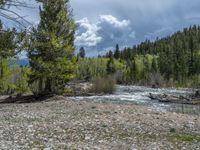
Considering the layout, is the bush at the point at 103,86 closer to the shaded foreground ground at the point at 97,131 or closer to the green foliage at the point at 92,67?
the shaded foreground ground at the point at 97,131

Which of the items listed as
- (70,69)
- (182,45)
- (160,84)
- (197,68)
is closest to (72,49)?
(70,69)

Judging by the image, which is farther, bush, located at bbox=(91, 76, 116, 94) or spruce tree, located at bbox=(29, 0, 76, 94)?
bush, located at bbox=(91, 76, 116, 94)

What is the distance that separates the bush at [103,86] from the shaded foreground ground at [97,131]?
26.8 meters

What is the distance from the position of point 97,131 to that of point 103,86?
3363 cm

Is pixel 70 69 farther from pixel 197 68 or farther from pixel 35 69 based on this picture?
pixel 197 68

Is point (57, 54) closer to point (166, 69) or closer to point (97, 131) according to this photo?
point (97, 131)

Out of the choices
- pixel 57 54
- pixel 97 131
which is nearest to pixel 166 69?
pixel 57 54

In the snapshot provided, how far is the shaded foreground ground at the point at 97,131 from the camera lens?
15.2m

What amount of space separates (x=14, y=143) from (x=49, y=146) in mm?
1393

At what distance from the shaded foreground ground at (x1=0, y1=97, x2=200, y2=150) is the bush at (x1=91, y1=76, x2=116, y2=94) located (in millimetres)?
26833

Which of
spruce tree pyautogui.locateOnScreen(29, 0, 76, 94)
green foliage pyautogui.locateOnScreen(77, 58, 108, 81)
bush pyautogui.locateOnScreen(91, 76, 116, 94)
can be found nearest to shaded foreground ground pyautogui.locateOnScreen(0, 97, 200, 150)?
spruce tree pyautogui.locateOnScreen(29, 0, 76, 94)

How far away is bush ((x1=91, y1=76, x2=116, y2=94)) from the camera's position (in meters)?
50.7

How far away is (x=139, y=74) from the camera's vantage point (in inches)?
5507

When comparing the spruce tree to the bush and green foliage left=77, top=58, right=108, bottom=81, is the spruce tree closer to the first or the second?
the bush
